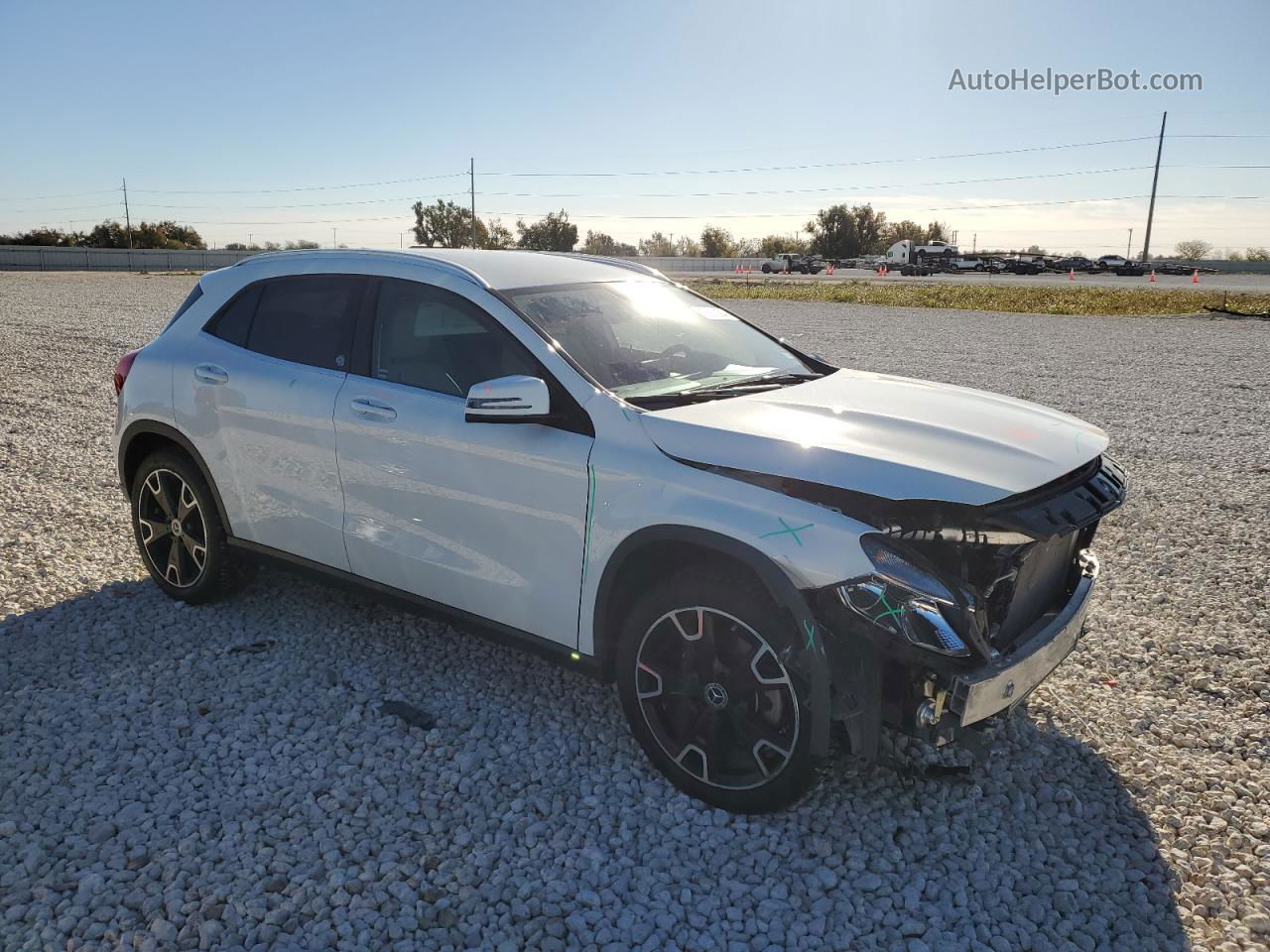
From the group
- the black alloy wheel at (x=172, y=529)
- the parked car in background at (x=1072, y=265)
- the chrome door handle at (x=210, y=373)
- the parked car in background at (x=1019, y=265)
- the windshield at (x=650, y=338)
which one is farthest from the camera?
the parked car in background at (x=1072, y=265)

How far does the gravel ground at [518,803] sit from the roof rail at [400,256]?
1.79m

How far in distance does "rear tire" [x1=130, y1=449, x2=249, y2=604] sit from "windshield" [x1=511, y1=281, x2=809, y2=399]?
7.06 ft

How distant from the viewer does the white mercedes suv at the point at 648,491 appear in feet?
9.55

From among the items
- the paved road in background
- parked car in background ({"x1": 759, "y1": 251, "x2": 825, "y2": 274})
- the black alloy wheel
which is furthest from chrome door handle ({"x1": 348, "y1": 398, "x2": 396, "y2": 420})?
parked car in background ({"x1": 759, "y1": 251, "x2": 825, "y2": 274})

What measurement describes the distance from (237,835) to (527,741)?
43.3 inches

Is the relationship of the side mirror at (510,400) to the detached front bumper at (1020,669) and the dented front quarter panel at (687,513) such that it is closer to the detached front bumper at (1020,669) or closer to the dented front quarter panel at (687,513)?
the dented front quarter panel at (687,513)

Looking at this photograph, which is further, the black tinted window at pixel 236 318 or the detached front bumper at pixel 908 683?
the black tinted window at pixel 236 318

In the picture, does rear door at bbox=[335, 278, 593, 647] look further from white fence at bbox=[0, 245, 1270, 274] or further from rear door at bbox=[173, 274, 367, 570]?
white fence at bbox=[0, 245, 1270, 274]

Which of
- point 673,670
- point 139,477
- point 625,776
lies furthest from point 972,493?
point 139,477

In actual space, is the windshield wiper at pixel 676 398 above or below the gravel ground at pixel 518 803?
above

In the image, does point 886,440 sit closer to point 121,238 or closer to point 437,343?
point 437,343

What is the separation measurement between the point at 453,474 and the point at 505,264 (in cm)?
110

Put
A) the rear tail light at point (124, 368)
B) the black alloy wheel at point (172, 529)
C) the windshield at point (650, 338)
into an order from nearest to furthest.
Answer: the windshield at point (650, 338)
the black alloy wheel at point (172, 529)
the rear tail light at point (124, 368)

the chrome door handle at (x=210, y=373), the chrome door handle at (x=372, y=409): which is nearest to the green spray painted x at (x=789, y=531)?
the chrome door handle at (x=372, y=409)
